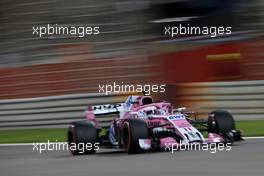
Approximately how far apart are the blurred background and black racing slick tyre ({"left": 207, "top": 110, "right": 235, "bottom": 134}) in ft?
14.6

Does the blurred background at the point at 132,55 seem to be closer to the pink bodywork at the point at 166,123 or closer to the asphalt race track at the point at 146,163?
the asphalt race track at the point at 146,163

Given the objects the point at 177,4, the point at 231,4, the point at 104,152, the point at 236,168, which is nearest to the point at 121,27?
Result: the point at 177,4

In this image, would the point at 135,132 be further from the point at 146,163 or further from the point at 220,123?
the point at 220,123

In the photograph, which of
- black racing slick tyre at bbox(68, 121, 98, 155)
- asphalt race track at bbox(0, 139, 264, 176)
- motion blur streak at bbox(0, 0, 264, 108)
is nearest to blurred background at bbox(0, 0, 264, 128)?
motion blur streak at bbox(0, 0, 264, 108)

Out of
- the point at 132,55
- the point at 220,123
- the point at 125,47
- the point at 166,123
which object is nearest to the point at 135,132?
the point at 166,123

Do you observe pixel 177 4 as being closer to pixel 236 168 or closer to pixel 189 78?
pixel 189 78

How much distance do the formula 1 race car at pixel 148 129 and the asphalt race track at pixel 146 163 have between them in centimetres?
18

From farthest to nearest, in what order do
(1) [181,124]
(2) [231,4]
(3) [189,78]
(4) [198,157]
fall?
(2) [231,4] → (3) [189,78] → (1) [181,124] → (4) [198,157]

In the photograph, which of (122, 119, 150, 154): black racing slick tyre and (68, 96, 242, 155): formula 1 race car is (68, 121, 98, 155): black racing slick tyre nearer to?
(68, 96, 242, 155): formula 1 race car

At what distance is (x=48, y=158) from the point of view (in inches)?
457

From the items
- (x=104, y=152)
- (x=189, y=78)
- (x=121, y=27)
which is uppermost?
(x=121, y=27)

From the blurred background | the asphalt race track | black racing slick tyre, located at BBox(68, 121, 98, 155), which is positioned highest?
the blurred background

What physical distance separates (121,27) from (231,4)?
3222 mm

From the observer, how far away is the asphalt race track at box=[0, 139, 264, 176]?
8.58m
